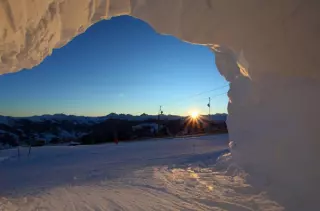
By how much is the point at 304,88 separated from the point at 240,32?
1.45 meters

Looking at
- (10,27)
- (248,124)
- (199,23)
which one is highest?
(199,23)

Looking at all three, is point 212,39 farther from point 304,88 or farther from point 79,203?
point 79,203

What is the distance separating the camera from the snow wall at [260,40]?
162 inches

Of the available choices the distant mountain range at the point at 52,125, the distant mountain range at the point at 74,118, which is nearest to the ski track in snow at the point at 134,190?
the distant mountain range at the point at 52,125

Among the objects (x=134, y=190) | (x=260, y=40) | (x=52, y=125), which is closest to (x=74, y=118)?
(x=52, y=125)

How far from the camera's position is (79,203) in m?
6.58

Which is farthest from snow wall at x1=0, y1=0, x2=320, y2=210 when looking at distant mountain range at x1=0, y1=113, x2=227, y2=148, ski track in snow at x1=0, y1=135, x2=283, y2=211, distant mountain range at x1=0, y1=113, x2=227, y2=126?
distant mountain range at x1=0, y1=113, x2=227, y2=126

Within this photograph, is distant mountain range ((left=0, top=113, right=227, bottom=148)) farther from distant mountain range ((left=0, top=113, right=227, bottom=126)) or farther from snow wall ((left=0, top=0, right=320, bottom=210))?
snow wall ((left=0, top=0, right=320, bottom=210))

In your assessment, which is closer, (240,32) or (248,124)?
(240,32)

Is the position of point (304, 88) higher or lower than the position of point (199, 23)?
lower

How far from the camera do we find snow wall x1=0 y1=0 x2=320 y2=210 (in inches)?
162

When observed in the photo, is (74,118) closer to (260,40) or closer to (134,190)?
(134,190)

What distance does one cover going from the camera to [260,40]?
481 cm

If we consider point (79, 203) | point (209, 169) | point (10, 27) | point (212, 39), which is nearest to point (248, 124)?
point (209, 169)
